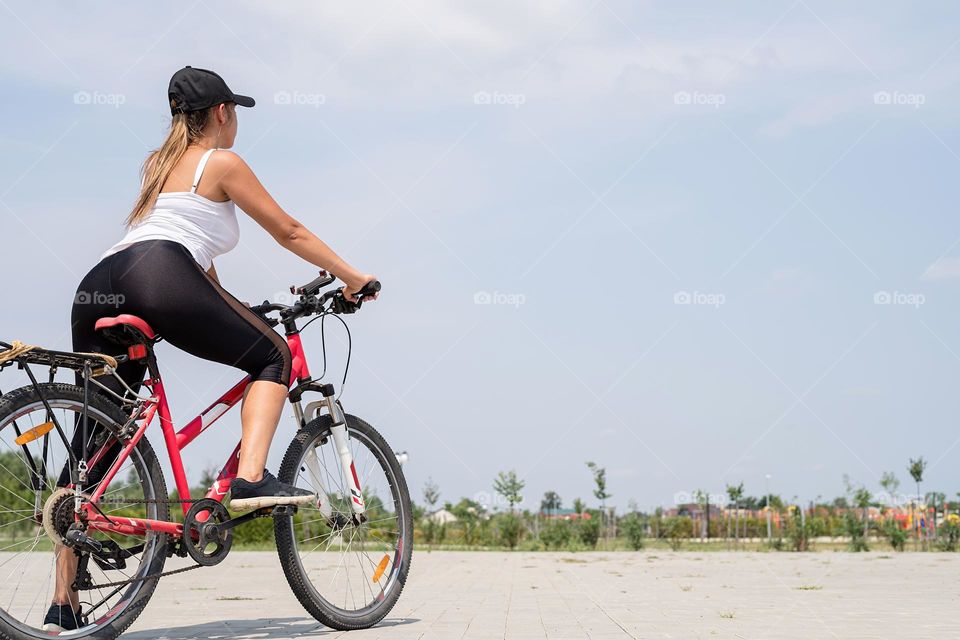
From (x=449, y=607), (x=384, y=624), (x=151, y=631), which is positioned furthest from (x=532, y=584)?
(x=151, y=631)

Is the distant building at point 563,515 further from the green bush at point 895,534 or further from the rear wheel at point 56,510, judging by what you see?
the rear wheel at point 56,510

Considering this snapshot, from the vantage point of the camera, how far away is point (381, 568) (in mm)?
4492

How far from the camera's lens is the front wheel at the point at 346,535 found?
4.07 meters

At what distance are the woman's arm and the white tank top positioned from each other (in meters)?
0.09

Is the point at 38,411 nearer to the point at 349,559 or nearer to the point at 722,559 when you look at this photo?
the point at 349,559

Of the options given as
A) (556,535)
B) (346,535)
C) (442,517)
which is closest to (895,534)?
(556,535)

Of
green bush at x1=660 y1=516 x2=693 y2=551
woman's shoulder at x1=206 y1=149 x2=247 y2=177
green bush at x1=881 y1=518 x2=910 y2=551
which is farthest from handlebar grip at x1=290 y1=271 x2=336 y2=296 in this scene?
green bush at x1=881 y1=518 x2=910 y2=551

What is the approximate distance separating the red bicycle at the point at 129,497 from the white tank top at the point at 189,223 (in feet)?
1.07

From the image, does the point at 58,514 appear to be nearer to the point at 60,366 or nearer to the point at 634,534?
the point at 60,366

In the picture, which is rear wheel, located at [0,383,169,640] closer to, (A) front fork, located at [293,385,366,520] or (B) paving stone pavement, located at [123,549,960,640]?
(B) paving stone pavement, located at [123,549,960,640]

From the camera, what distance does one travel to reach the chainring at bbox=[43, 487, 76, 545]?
11.1 ft

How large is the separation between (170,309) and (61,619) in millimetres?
1134

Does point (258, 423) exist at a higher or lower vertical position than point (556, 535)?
higher

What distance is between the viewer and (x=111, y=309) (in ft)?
11.9
